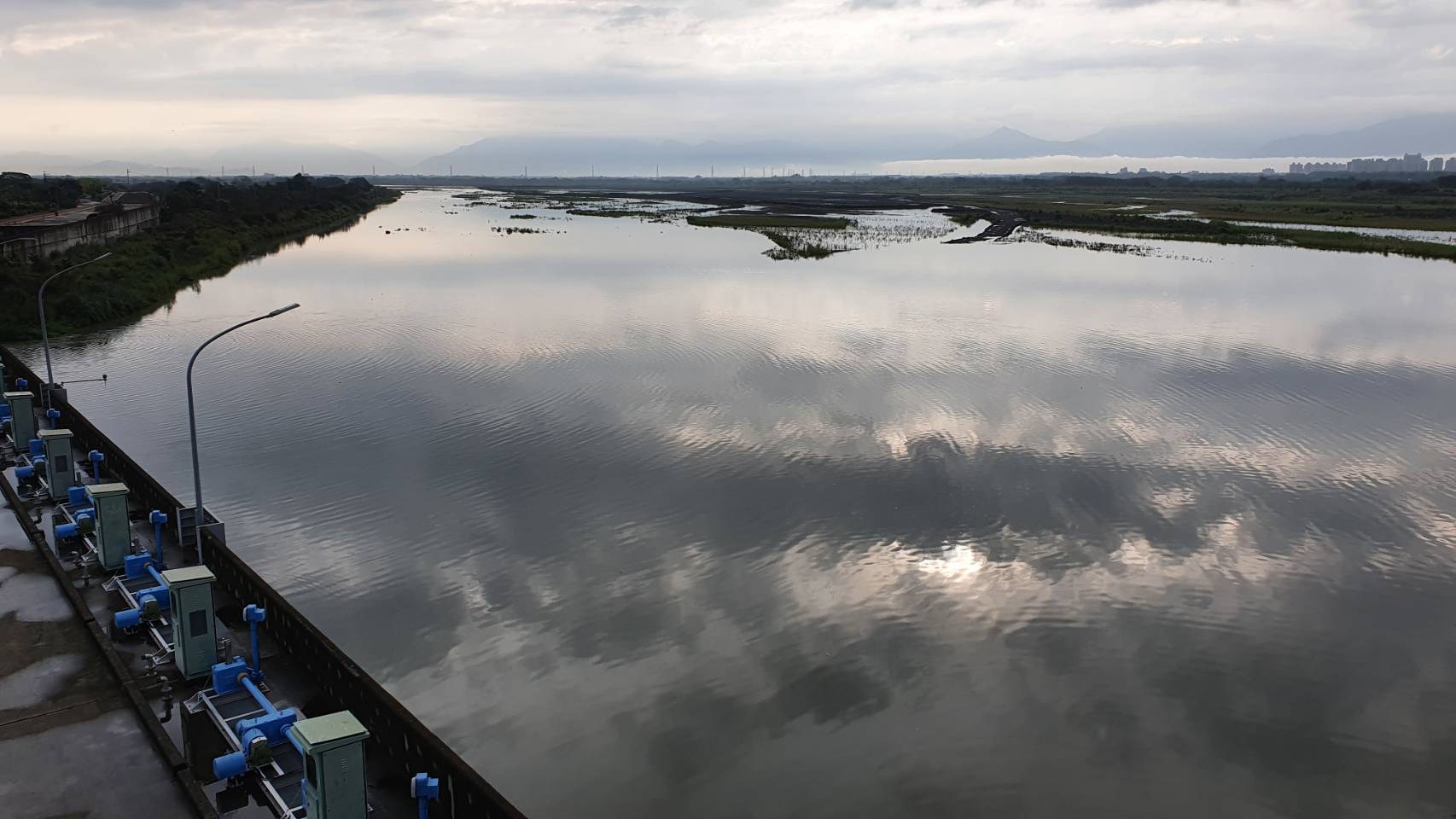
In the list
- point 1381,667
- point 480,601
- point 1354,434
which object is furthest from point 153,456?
point 1354,434

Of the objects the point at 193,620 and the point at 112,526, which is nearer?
the point at 193,620

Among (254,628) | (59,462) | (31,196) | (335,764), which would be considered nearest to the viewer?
(335,764)

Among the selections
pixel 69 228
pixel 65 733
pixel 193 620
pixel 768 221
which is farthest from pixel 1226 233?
pixel 65 733

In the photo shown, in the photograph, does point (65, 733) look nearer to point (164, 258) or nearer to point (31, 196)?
point (164, 258)

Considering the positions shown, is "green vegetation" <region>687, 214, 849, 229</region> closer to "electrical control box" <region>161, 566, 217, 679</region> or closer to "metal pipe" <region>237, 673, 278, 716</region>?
"electrical control box" <region>161, 566, 217, 679</region>

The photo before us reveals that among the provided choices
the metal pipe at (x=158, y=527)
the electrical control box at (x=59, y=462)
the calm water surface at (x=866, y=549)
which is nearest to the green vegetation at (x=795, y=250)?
the calm water surface at (x=866, y=549)

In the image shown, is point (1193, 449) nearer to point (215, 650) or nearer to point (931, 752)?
point (931, 752)

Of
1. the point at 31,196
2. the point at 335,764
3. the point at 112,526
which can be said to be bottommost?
the point at 335,764
